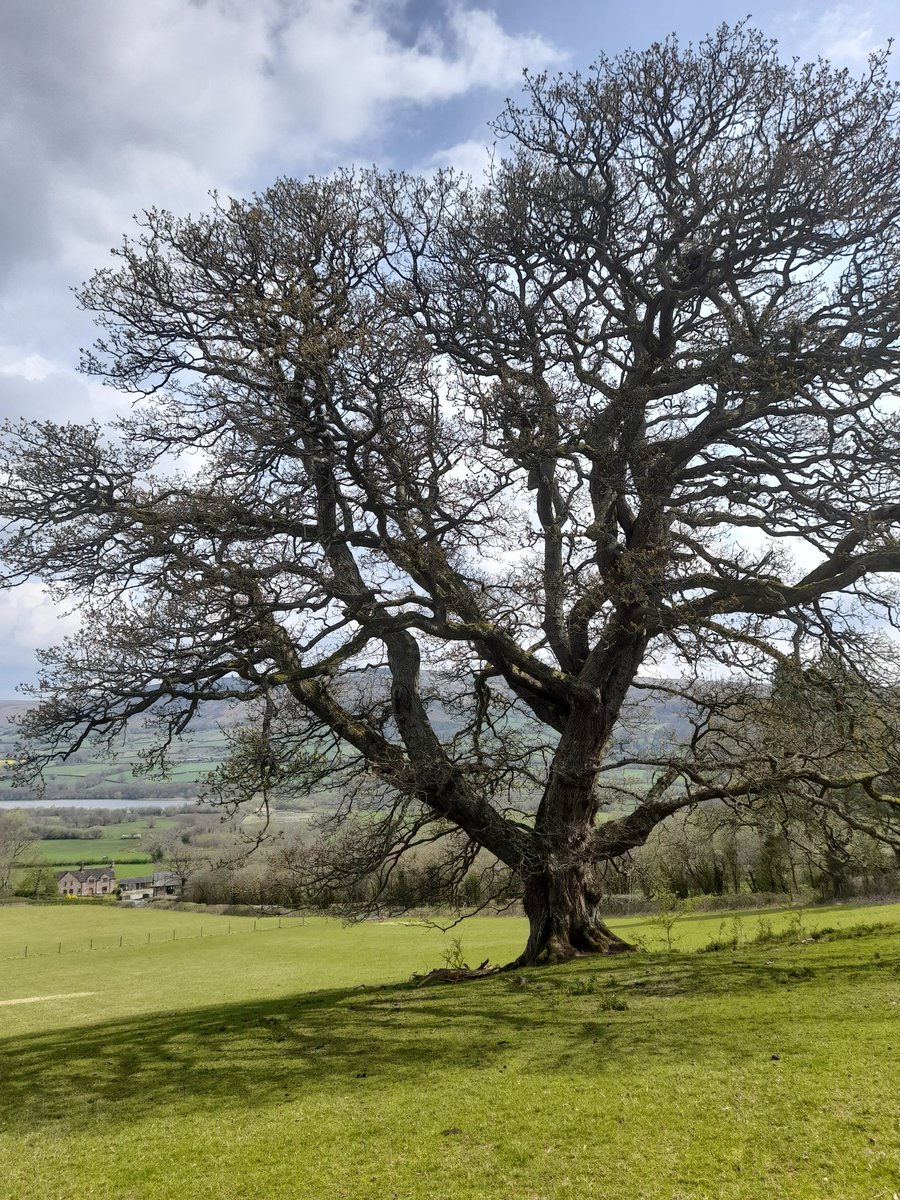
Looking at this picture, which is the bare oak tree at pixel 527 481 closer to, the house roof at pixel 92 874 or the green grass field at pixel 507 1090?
the green grass field at pixel 507 1090

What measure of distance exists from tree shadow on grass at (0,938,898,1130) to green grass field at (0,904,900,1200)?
4 centimetres

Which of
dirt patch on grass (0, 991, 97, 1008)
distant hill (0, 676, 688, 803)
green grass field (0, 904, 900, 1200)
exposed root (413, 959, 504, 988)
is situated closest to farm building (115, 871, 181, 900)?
dirt patch on grass (0, 991, 97, 1008)

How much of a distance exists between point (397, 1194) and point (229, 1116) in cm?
226

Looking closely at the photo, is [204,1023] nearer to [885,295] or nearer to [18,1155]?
[18,1155]

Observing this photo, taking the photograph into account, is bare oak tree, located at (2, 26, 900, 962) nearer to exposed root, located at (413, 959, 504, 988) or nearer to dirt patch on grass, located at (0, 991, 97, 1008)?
exposed root, located at (413, 959, 504, 988)

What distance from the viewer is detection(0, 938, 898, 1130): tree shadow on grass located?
22.0 feet

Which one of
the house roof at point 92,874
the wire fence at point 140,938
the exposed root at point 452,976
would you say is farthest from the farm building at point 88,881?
the exposed root at point 452,976

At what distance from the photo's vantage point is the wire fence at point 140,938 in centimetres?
4007

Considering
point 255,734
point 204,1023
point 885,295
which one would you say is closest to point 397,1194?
point 255,734

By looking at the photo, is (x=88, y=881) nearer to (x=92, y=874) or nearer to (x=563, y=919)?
(x=92, y=874)

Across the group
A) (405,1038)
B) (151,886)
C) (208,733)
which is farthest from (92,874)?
(405,1038)

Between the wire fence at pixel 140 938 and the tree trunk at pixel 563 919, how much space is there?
35.0 meters

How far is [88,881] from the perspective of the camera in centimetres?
8256

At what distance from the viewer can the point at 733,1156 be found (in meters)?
4.39
